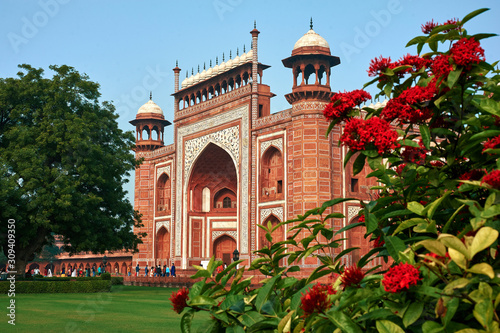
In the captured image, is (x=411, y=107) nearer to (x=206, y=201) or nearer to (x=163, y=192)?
(x=206, y=201)

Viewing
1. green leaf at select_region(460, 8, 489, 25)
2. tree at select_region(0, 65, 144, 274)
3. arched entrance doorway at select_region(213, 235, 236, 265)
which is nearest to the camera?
green leaf at select_region(460, 8, 489, 25)

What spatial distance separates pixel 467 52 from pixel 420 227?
665 millimetres

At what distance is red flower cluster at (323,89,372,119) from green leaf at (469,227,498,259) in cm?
90

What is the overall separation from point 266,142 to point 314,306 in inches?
927

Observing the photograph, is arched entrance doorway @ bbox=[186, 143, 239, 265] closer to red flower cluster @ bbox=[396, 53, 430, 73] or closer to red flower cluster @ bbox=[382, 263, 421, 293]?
red flower cluster @ bbox=[396, 53, 430, 73]

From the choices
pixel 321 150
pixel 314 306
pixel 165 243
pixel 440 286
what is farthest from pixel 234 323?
pixel 165 243

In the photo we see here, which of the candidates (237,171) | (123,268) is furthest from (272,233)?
(123,268)

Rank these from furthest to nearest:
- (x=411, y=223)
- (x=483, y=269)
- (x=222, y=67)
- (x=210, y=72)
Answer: (x=210, y=72), (x=222, y=67), (x=411, y=223), (x=483, y=269)

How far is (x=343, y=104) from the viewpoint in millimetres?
2369

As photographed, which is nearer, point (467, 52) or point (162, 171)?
point (467, 52)

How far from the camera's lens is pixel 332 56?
78.5 ft

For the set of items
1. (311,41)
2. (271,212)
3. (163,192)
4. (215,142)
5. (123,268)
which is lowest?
(123,268)

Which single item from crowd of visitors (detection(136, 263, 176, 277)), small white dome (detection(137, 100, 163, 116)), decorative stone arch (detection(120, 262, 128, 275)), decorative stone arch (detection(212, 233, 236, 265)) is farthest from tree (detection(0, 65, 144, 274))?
decorative stone arch (detection(120, 262, 128, 275))

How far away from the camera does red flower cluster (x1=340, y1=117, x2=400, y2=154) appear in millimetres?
2117
